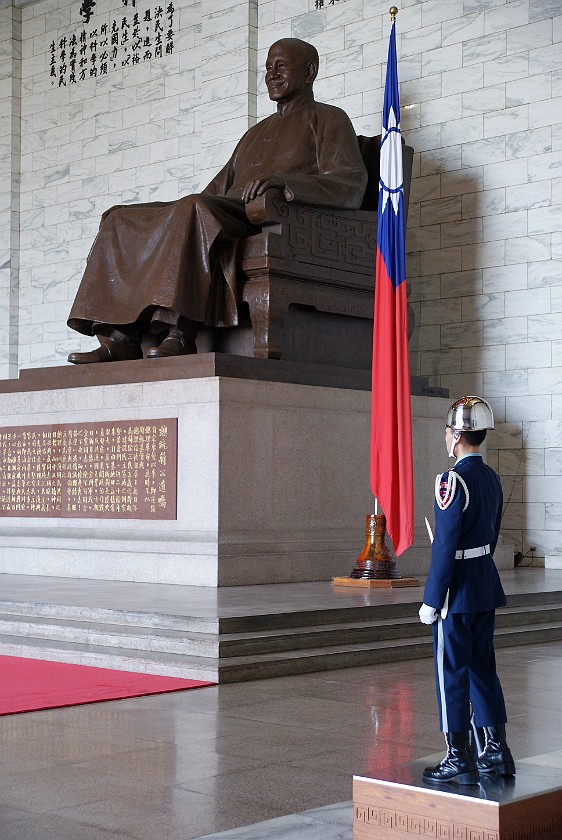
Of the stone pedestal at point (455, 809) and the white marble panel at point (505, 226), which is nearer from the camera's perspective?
the stone pedestal at point (455, 809)

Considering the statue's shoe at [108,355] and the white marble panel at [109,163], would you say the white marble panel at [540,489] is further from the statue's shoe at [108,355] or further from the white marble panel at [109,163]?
the white marble panel at [109,163]

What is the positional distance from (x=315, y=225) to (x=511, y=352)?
211 centimetres

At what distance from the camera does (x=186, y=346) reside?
22.5 ft

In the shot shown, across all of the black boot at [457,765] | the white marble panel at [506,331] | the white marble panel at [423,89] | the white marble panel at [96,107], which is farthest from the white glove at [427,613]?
the white marble panel at [96,107]

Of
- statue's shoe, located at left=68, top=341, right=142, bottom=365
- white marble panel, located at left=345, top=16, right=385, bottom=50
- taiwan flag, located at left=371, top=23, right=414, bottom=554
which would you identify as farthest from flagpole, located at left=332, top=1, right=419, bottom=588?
white marble panel, located at left=345, top=16, right=385, bottom=50

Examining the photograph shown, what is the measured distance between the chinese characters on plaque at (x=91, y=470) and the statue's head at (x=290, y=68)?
8.07 feet

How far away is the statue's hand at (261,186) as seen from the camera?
671 cm

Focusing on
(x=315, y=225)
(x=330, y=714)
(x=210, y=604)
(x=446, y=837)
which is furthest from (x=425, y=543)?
(x=446, y=837)

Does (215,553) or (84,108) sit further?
(84,108)

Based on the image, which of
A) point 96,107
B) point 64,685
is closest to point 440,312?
point 96,107

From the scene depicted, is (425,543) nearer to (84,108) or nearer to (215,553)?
(215,553)

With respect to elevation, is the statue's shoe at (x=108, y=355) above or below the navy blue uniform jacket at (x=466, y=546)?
above

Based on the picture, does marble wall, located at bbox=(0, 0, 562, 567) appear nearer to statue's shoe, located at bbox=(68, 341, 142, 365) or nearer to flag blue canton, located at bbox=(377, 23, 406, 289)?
flag blue canton, located at bbox=(377, 23, 406, 289)

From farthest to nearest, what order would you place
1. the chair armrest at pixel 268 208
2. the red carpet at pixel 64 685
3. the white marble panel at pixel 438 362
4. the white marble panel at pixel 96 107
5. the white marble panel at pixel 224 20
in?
the white marble panel at pixel 96 107 < the white marble panel at pixel 224 20 < the white marble panel at pixel 438 362 < the chair armrest at pixel 268 208 < the red carpet at pixel 64 685
